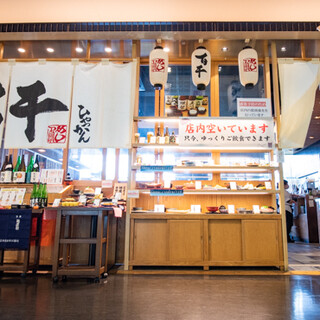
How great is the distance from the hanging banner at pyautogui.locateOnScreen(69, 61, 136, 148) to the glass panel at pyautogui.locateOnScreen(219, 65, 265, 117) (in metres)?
1.73

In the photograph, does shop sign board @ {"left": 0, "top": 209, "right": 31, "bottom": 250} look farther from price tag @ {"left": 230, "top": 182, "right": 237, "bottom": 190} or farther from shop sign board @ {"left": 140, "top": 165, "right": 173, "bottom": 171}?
price tag @ {"left": 230, "top": 182, "right": 237, "bottom": 190}

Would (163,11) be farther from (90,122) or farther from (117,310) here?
(117,310)

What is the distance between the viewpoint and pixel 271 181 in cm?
476

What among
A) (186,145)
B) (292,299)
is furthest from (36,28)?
(292,299)

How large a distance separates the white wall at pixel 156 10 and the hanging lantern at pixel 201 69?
0.62 metres

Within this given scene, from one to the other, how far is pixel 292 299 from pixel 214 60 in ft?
13.7

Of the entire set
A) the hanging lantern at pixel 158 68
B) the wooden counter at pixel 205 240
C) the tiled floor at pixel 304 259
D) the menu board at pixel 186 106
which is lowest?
the tiled floor at pixel 304 259

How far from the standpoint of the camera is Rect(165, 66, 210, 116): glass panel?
5066mm

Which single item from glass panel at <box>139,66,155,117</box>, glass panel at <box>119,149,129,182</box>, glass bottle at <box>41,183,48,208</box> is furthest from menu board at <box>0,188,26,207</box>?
glass panel at <box>139,66,155,117</box>

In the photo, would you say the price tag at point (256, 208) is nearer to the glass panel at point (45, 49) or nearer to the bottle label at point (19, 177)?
the bottle label at point (19, 177)

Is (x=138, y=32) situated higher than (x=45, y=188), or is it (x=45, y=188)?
(x=138, y=32)

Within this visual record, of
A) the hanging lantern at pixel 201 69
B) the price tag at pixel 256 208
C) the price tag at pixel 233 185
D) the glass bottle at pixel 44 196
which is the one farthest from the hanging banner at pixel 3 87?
the price tag at pixel 256 208

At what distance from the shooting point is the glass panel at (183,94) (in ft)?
16.6

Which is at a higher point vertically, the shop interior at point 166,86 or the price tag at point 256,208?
the shop interior at point 166,86
